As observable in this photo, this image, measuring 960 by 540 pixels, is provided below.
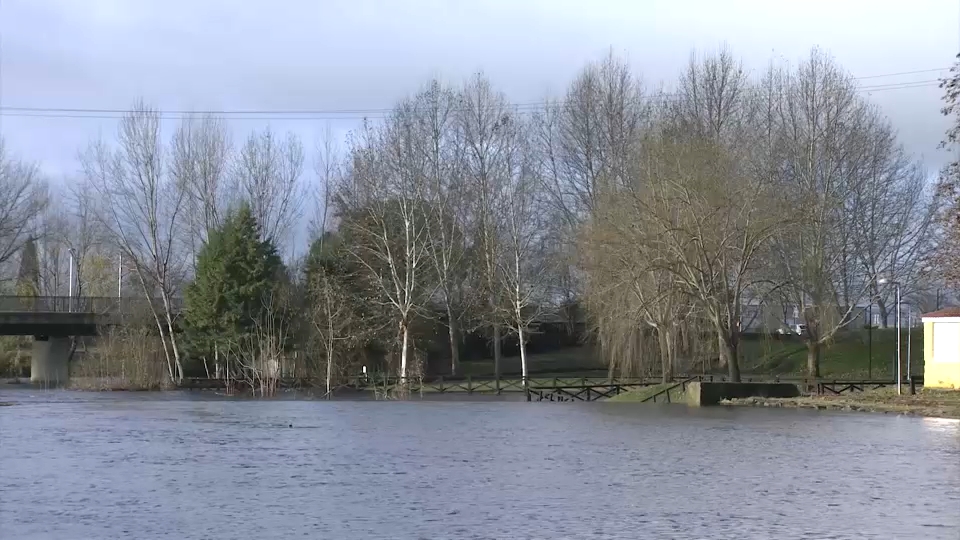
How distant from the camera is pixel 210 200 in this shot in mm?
67625

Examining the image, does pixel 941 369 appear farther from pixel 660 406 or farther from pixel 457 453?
pixel 457 453

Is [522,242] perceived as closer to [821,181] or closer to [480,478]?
[821,181]

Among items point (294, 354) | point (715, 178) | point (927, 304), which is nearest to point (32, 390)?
point (294, 354)

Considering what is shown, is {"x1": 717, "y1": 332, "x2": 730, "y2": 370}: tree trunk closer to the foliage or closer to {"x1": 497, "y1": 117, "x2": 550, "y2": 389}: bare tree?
{"x1": 497, "y1": 117, "x2": 550, "y2": 389}: bare tree

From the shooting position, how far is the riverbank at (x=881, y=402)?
124 ft

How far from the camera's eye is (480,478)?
2000 centimetres

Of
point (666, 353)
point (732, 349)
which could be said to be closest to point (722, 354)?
point (666, 353)

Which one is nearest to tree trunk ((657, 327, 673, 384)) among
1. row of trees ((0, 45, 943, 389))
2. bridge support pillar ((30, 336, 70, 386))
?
row of trees ((0, 45, 943, 389))

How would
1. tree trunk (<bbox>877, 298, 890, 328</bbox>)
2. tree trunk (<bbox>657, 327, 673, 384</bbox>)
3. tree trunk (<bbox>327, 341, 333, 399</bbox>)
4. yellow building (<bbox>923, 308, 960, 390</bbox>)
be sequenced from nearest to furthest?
yellow building (<bbox>923, 308, 960, 390</bbox>), tree trunk (<bbox>657, 327, 673, 384</bbox>), tree trunk (<bbox>327, 341, 333, 399</bbox>), tree trunk (<bbox>877, 298, 890, 328</bbox>)

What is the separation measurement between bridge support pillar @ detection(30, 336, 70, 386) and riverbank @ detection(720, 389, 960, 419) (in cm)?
4640

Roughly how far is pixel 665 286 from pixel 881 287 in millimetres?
17269

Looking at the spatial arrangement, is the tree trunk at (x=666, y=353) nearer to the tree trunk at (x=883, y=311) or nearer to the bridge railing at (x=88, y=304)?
the tree trunk at (x=883, y=311)

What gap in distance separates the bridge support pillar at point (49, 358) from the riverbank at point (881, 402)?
46.4 metres

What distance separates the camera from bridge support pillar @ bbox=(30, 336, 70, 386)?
70562mm
